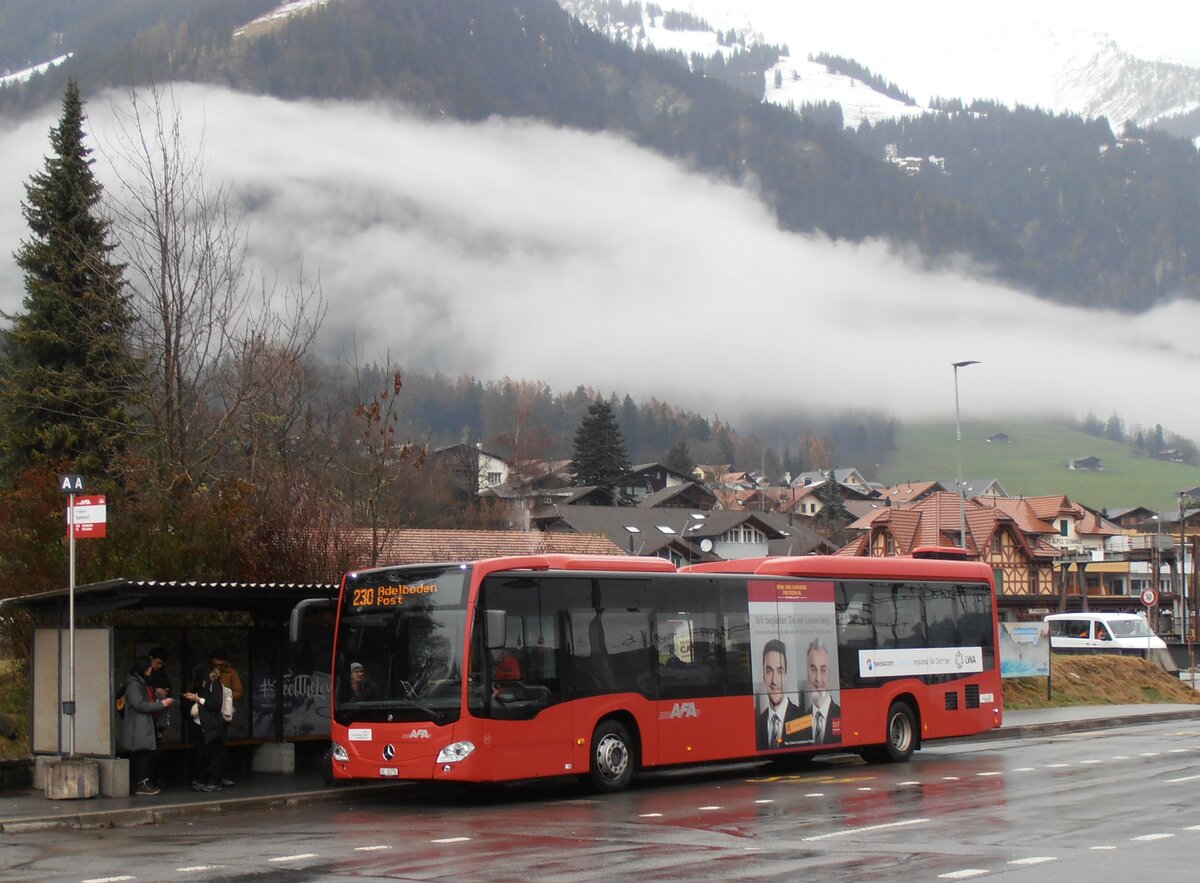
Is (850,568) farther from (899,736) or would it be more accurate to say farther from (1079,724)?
(1079,724)

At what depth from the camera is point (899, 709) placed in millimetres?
23453

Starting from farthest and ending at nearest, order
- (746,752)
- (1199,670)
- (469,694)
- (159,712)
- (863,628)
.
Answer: (1199,670), (863,628), (746,752), (159,712), (469,694)

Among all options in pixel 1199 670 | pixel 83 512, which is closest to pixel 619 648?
pixel 83 512

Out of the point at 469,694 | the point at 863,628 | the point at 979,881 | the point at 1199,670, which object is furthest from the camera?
the point at 1199,670

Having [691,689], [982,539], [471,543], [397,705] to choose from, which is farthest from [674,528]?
[397,705]

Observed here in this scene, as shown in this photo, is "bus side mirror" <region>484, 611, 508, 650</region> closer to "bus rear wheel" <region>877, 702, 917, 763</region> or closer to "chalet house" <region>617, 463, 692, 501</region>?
"bus rear wheel" <region>877, 702, 917, 763</region>

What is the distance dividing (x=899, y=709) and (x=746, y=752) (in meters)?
3.89

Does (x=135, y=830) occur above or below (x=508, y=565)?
below

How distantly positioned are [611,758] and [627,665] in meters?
1.19

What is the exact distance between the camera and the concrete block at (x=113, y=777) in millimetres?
18438

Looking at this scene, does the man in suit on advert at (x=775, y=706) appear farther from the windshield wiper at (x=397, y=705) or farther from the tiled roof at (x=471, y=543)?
the tiled roof at (x=471, y=543)

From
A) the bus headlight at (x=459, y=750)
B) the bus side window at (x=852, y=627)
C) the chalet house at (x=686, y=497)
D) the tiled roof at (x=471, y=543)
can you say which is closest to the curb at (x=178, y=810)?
the bus headlight at (x=459, y=750)

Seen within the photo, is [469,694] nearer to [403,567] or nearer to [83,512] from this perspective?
[403,567]

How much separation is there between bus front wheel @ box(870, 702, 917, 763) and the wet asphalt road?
146cm
